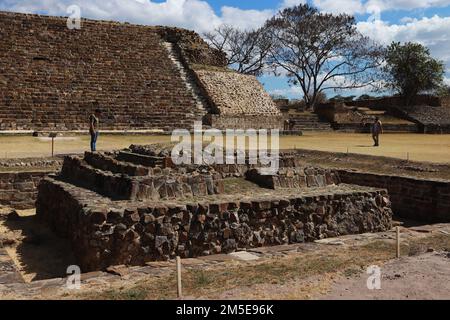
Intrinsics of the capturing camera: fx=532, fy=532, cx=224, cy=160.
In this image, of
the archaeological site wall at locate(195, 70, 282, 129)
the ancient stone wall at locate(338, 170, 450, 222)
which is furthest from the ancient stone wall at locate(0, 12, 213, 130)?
the ancient stone wall at locate(338, 170, 450, 222)

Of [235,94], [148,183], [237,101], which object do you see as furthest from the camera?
[235,94]

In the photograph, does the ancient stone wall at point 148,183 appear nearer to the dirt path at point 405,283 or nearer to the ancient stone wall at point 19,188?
the ancient stone wall at point 19,188

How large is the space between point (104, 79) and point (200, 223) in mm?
18656

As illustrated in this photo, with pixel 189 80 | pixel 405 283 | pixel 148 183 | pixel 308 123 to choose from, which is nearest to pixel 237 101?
pixel 189 80

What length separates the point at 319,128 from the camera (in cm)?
3284

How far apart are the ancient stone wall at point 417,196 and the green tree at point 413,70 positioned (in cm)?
3574

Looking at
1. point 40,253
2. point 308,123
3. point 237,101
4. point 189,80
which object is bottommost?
point 40,253

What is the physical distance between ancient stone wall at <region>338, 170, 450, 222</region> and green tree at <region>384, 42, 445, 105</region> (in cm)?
3574

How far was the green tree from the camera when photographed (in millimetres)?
43969

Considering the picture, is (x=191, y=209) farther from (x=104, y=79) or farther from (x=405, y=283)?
(x=104, y=79)

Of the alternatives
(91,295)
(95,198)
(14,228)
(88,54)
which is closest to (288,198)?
(95,198)

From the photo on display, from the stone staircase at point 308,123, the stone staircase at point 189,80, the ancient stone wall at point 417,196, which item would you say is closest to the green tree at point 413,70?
the stone staircase at point 308,123

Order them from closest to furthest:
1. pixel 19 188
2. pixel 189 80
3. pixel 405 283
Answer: pixel 405 283 < pixel 19 188 < pixel 189 80

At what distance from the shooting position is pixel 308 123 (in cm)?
3294
